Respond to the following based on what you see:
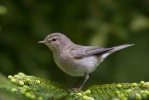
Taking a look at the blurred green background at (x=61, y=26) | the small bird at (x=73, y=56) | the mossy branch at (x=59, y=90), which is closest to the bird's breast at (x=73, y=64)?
the small bird at (x=73, y=56)

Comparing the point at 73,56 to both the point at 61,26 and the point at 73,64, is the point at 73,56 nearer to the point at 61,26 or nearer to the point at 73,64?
the point at 73,64

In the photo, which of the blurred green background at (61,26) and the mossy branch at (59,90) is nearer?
the mossy branch at (59,90)

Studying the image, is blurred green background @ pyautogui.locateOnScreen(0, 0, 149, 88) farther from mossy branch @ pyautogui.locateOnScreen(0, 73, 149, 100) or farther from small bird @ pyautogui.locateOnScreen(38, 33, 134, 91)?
mossy branch @ pyautogui.locateOnScreen(0, 73, 149, 100)

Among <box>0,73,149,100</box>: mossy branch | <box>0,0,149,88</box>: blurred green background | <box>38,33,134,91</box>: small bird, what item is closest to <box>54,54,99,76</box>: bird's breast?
<box>38,33,134,91</box>: small bird

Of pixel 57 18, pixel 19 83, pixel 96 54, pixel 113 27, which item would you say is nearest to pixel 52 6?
pixel 57 18

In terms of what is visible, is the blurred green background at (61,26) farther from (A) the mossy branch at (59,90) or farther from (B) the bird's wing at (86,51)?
(A) the mossy branch at (59,90)

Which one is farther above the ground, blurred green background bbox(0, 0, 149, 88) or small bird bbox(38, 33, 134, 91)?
blurred green background bbox(0, 0, 149, 88)

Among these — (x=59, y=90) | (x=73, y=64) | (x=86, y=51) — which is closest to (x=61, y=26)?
(x=86, y=51)
